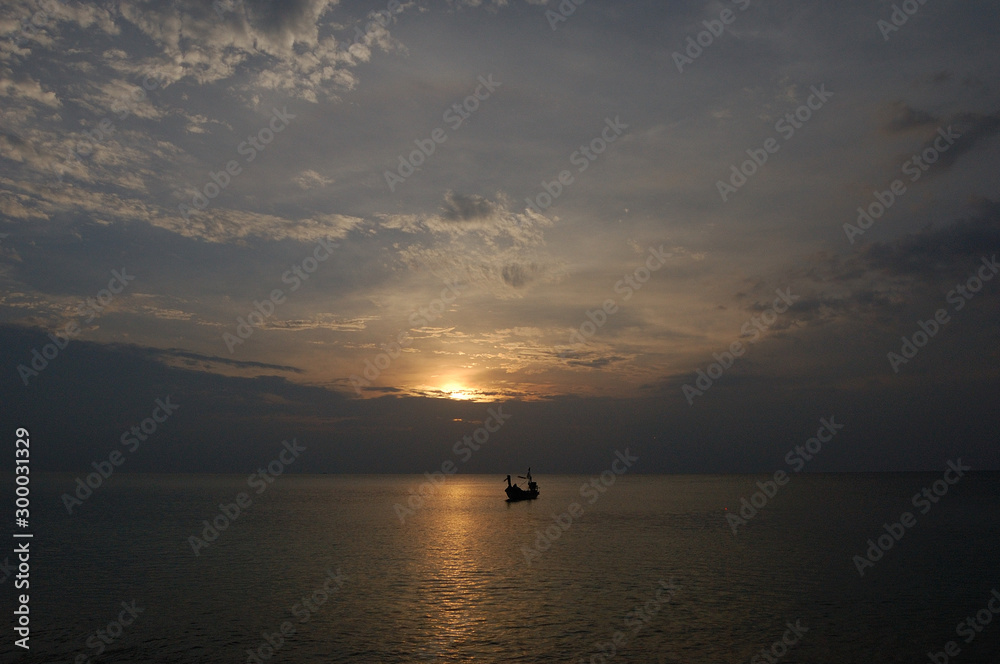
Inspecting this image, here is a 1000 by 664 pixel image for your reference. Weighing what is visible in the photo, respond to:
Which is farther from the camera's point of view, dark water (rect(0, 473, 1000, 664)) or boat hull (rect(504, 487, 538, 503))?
boat hull (rect(504, 487, 538, 503))

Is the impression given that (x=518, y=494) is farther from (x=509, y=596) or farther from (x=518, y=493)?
(x=509, y=596)

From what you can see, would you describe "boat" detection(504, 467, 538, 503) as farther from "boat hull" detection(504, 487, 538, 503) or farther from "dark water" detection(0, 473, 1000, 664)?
"dark water" detection(0, 473, 1000, 664)

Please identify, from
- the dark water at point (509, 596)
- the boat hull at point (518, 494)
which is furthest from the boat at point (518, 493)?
the dark water at point (509, 596)

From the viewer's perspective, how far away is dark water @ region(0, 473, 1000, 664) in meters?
28.4

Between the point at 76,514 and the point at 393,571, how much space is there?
8231 cm

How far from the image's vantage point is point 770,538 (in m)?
69.8

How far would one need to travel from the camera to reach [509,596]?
39.0 metres

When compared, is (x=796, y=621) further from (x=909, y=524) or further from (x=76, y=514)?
(x=76, y=514)

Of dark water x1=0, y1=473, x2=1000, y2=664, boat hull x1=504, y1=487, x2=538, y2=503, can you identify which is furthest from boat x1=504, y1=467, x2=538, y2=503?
dark water x1=0, y1=473, x2=1000, y2=664

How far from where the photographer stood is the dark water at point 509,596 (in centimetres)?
2838

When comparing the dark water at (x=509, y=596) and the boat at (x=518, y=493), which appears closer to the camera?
the dark water at (x=509, y=596)

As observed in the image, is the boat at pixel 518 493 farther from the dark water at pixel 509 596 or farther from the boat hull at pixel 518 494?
the dark water at pixel 509 596

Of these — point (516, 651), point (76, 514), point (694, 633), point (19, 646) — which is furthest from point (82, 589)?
point (76, 514)

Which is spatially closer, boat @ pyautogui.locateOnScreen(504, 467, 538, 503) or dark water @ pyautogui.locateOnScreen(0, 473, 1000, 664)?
dark water @ pyautogui.locateOnScreen(0, 473, 1000, 664)
